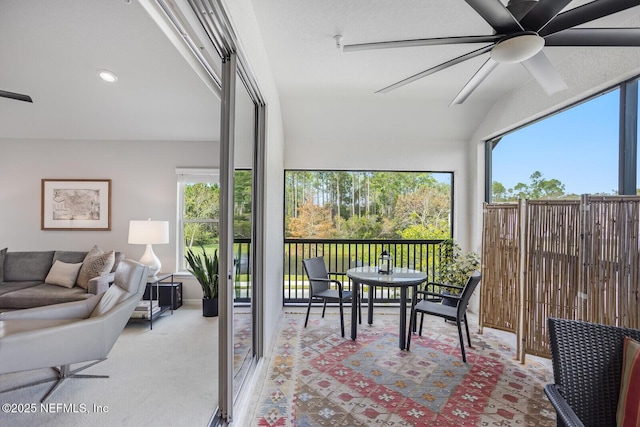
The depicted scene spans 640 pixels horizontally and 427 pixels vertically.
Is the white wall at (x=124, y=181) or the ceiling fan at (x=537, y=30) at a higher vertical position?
the ceiling fan at (x=537, y=30)

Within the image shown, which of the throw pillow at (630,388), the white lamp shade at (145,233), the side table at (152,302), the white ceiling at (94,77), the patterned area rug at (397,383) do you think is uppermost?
the white ceiling at (94,77)

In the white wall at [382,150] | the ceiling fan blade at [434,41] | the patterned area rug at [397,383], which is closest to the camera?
the ceiling fan blade at [434,41]

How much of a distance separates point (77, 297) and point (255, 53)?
10.4ft

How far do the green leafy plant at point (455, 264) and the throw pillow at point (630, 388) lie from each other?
2601 mm

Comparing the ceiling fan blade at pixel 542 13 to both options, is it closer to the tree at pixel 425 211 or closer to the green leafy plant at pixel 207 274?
the tree at pixel 425 211

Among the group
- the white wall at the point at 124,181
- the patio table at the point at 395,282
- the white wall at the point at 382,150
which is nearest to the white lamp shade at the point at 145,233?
the white wall at the point at 124,181

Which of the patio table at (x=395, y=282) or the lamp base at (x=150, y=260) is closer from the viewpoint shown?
the patio table at (x=395, y=282)

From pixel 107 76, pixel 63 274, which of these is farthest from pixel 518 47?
pixel 63 274

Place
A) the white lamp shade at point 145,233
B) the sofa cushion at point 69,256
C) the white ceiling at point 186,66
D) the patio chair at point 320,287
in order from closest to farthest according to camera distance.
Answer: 1. the white ceiling at point 186,66
2. the patio chair at point 320,287
3. the sofa cushion at point 69,256
4. the white lamp shade at point 145,233

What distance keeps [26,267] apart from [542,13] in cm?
468

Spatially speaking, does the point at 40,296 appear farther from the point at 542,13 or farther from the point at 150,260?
the point at 542,13

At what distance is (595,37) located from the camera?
157cm

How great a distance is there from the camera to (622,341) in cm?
133

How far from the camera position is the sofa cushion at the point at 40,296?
A: 2.73 meters
